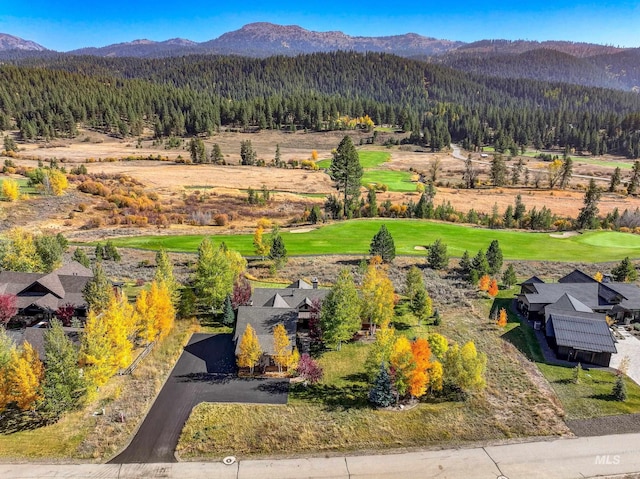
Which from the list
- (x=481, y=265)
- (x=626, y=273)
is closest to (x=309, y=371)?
(x=481, y=265)

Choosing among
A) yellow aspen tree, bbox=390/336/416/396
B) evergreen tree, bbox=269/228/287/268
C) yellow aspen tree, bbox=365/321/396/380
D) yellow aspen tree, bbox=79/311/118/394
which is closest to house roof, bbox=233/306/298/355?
yellow aspen tree, bbox=365/321/396/380

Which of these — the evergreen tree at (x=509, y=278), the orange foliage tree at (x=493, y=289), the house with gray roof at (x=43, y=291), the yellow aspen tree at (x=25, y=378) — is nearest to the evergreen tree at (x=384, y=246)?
the orange foliage tree at (x=493, y=289)

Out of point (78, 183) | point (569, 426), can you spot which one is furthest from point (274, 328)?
point (78, 183)

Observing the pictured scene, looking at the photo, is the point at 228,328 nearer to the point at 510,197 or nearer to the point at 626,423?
the point at 626,423

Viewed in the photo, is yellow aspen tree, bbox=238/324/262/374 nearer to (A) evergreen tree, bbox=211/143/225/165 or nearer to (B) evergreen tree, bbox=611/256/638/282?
(B) evergreen tree, bbox=611/256/638/282

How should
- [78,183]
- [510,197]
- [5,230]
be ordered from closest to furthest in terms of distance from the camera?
[5,230]
[78,183]
[510,197]

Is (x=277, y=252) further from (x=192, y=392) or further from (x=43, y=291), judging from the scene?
(x=43, y=291)
